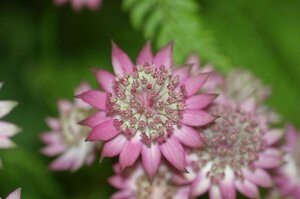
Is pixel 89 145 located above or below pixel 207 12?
below

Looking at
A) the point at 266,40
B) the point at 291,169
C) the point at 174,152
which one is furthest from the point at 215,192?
the point at 266,40

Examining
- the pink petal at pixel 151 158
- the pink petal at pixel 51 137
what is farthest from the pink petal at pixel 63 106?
the pink petal at pixel 151 158

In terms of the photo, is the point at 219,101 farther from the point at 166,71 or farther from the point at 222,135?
the point at 166,71

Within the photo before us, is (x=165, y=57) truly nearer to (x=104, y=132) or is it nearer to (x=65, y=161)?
(x=104, y=132)

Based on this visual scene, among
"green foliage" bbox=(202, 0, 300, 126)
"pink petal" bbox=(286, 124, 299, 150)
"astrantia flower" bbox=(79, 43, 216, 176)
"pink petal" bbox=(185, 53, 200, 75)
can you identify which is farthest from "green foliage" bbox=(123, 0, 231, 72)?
"green foliage" bbox=(202, 0, 300, 126)

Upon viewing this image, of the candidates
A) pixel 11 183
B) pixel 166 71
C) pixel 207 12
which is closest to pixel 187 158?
pixel 166 71

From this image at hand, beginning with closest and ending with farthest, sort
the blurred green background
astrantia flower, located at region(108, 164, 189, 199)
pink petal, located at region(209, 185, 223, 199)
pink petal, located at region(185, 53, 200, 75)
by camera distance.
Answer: pink petal, located at region(209, 185, 223, 199), astrantia flower, located at region(108, 164, 189, 199), pink petal, located at region(185, 53, 200, 75), the blurred green background

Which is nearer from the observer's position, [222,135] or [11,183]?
[222,135]

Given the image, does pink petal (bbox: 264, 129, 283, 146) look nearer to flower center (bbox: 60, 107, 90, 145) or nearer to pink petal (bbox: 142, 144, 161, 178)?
pink petal (bbox: 142, 144, 161, 178)
